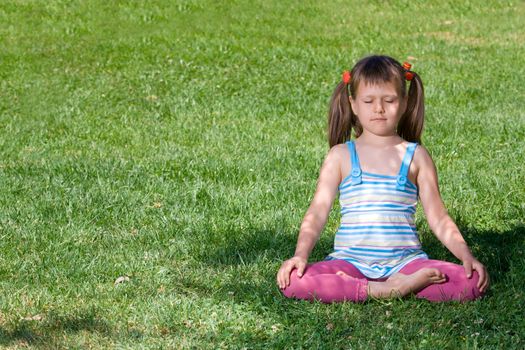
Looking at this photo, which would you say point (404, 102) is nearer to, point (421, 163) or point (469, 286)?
point (421, 163)

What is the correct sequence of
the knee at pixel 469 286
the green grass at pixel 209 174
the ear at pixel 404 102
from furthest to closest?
1. the ear at pixel 404 102
2. the knee at pixel 469 286
3. the green grass at pixel 209 174

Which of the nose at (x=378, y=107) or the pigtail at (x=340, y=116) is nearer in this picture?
the nose at (x=378, y=107)

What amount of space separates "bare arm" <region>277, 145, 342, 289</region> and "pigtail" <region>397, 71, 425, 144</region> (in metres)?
0.36

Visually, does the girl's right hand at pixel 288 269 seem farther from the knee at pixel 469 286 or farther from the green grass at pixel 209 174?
the knee at pixel 469 286

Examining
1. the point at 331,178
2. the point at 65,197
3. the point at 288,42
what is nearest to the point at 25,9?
the point at 288,42

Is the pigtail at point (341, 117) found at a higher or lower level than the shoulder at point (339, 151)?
higher

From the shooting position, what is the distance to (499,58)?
1203 centimetres

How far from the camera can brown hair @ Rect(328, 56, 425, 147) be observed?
460cm

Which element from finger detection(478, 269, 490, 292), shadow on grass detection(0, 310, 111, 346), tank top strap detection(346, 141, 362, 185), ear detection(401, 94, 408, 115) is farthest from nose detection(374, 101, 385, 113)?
shadow on grass detection(0, 310, 111, 346)

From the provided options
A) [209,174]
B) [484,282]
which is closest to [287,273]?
[484,282]

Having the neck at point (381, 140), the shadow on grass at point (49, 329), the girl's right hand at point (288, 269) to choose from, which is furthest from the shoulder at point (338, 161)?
the shadow on grass at point (49, 329)

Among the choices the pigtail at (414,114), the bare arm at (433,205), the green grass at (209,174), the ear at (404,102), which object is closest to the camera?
the green grass at (209,174)

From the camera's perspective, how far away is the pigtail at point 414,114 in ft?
15.6

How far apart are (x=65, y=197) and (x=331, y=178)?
2.25 m
